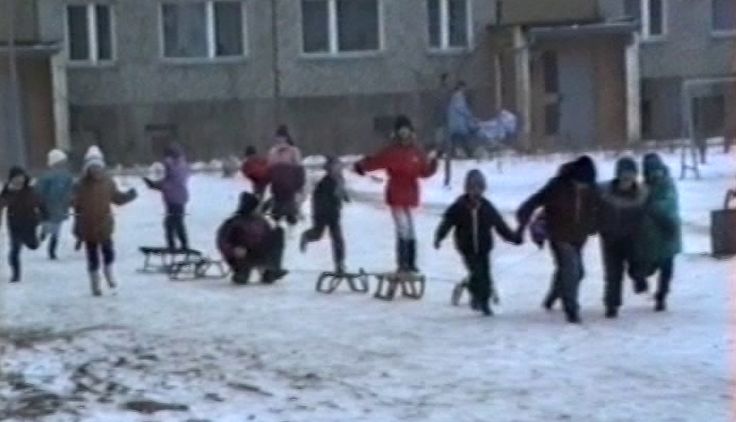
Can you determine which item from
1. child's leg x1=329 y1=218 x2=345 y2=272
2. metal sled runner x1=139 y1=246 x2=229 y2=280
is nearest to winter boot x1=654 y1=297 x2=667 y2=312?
child's leg x1=329 y1=218 x2=345 y2=272

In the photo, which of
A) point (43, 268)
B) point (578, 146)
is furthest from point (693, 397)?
point (578, 146)

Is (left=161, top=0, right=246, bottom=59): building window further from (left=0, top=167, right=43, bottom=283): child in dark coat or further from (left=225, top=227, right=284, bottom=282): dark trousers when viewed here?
(left=225, top=227, right=284, bottom=282): dark trousers

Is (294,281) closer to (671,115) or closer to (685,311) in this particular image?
(685,311)

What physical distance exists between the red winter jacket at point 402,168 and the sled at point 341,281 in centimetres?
93

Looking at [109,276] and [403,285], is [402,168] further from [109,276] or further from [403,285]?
[109,276]

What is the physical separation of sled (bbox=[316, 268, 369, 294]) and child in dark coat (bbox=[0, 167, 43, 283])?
169 inches

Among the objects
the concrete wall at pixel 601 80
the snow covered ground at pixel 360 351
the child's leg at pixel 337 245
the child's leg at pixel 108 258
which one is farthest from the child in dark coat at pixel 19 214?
the concrete wall at pixel 601 80

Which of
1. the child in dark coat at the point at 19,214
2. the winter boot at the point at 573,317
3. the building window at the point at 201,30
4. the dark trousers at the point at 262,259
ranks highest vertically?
the building window at the point at 201,30

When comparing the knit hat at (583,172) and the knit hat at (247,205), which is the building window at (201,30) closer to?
the knit hat at (247,205)

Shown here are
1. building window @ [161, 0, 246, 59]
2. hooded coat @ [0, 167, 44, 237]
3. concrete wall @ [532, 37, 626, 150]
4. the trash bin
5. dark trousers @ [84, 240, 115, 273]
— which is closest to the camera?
dark trousers @ [84, 240, 115, 273]

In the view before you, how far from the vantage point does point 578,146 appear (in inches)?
1871

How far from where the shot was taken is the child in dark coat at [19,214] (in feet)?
83.6

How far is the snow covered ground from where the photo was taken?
48.3ft

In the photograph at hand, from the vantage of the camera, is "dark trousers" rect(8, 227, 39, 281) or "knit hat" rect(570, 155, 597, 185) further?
"dark trousers" rect(8, 227, 39, 281)
